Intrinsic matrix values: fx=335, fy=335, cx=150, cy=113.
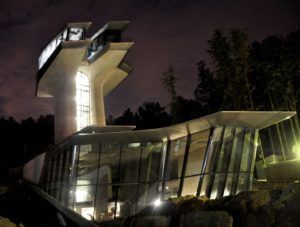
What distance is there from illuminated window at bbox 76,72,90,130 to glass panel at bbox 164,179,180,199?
31.1 ft

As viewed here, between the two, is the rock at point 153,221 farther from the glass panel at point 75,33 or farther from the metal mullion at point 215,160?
the glass panel at point 75,33

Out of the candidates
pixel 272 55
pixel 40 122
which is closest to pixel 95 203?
pixel 272 55

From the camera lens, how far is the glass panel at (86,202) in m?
17.7

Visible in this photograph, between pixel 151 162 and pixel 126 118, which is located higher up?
pixel 126 118

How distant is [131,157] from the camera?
1858 cm

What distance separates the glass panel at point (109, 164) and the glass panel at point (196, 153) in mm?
3915

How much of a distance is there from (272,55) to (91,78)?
1607cm

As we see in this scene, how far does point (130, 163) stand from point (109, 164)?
47.5 inches

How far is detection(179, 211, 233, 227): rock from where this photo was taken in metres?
5.91

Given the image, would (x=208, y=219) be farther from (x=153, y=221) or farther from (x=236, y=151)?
(x=236, y=151)

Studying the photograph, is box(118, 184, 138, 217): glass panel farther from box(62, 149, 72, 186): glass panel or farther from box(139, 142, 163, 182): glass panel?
box(62, 149, 72, 186): glass panel

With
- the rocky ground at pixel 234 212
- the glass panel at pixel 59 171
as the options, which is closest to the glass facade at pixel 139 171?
the glass panel at pixel 59 171

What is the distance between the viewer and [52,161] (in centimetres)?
2188

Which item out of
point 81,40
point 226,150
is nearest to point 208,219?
point 226,150
